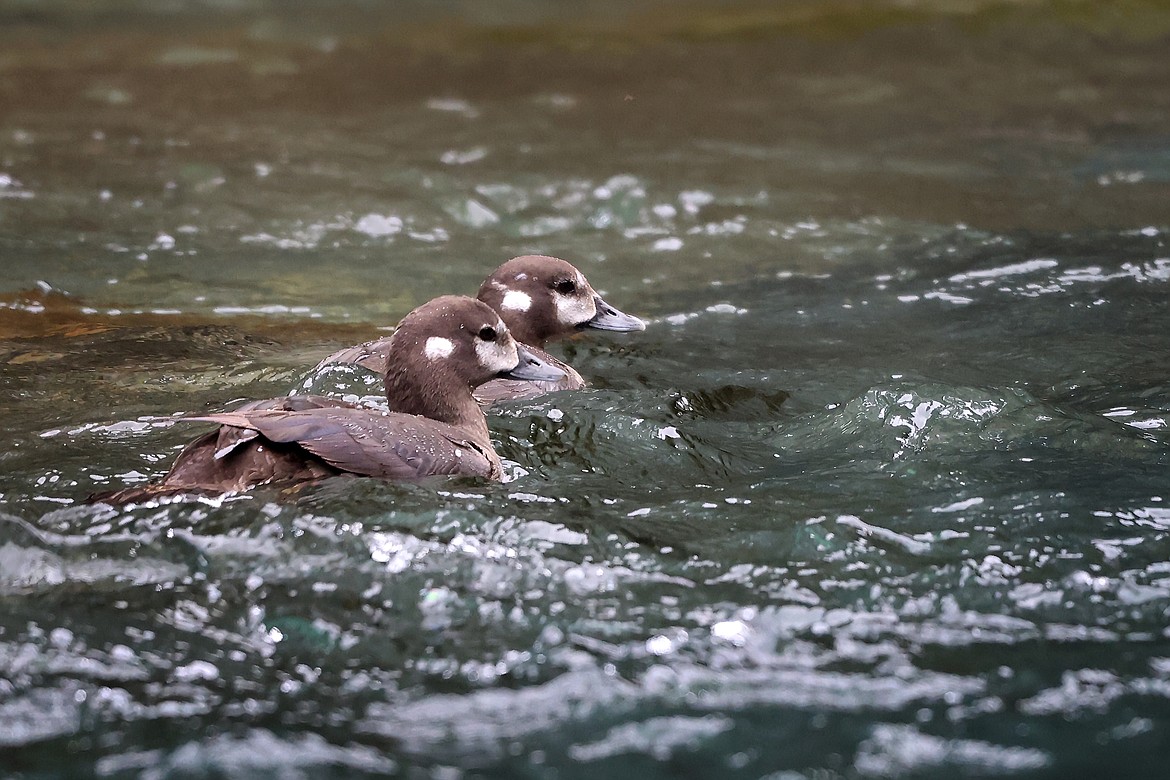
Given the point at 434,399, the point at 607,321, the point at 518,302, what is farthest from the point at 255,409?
the point at 607,321

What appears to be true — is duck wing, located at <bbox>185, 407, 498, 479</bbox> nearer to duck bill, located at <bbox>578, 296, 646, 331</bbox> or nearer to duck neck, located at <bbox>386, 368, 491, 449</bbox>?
duck neck, located at <bbox>386, 368, 491, 449</bbox>

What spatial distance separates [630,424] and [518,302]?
1.79 metres

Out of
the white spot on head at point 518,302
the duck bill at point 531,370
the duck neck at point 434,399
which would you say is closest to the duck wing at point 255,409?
the duck neck at point 434,399

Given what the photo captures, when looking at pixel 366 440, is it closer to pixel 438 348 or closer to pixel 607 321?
pixel 438 348

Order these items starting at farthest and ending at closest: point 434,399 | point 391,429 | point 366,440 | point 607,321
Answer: point 607,321, point 434,399, point 391,429, point 366,440

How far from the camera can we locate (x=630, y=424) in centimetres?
562

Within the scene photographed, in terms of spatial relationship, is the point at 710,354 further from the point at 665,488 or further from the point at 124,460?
the point at 124,460

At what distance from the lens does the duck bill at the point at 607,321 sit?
7305 millimetres

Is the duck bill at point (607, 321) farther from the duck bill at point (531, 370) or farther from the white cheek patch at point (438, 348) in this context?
the white cheek patch at point (438, 348)

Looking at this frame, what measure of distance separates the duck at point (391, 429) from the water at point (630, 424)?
131 millimetres

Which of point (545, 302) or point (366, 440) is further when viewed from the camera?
point (545, 302)

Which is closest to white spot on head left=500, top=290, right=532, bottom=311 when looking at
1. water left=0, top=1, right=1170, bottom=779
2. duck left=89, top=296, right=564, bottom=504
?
water left=0, top=1, right=1170, bottom=779

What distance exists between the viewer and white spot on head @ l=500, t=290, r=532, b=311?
7203mm

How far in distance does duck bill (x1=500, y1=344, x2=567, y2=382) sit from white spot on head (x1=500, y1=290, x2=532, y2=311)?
1179mm
